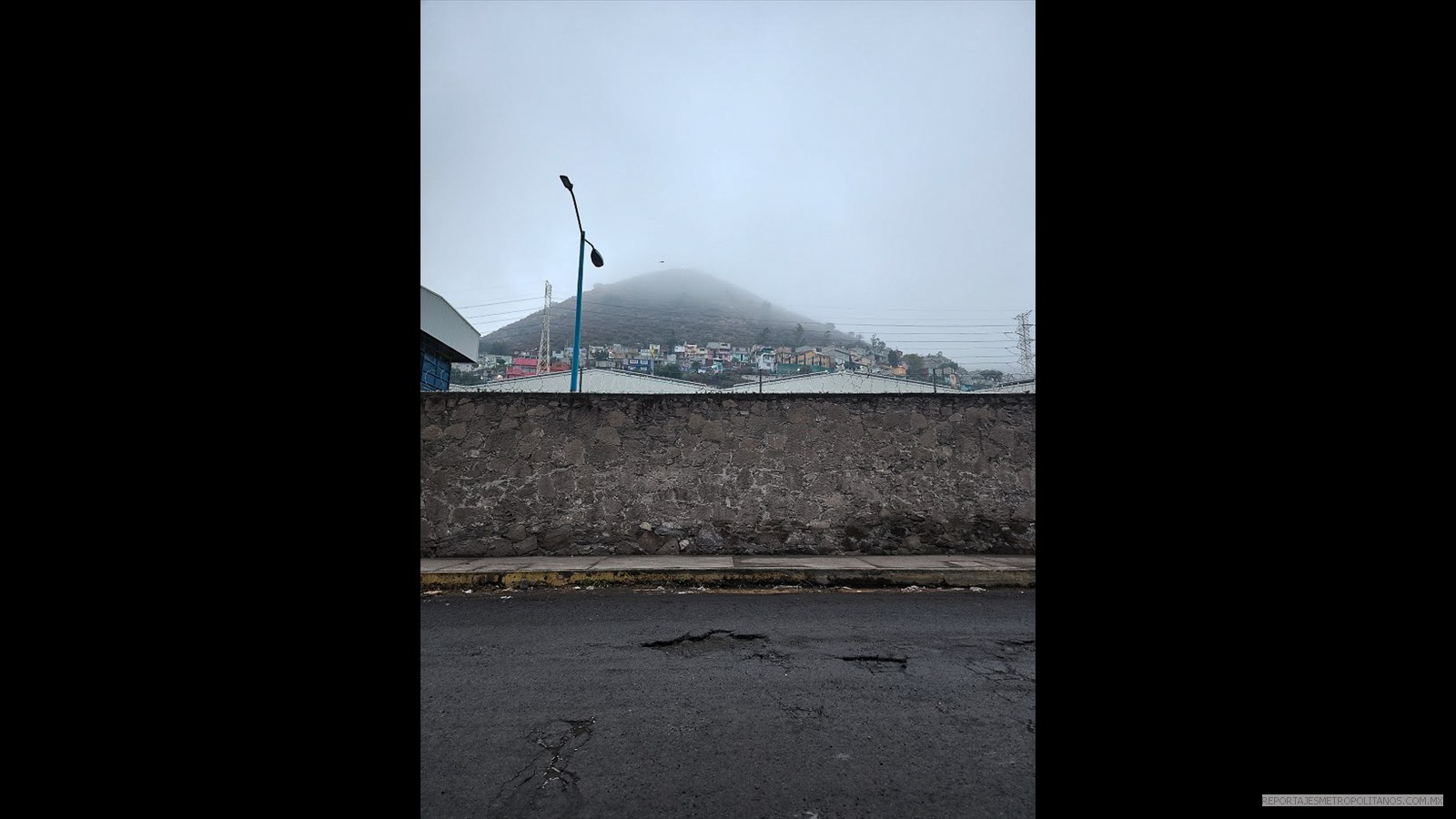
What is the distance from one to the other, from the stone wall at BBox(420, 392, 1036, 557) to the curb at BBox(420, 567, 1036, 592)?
111 centimetres

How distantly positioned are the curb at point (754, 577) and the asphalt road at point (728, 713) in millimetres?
1087

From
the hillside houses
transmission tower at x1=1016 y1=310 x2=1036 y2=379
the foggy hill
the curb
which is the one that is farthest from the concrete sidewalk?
the foggy hill

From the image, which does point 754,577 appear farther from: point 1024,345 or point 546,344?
point 546,344

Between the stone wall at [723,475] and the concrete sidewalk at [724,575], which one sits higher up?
the stone wall at [723,475]

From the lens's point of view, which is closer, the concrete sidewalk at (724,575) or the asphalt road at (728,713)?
the asphalt road at (728,713)

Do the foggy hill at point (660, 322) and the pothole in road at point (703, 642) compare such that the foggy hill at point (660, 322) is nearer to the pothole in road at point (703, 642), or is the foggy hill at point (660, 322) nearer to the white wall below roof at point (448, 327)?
the white wall below roof at point (448, 327)

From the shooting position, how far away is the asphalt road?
2107 millimetres

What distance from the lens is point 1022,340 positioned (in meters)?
15.2

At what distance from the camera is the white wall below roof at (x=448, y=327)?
16.5 meters

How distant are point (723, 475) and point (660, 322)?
83.5 metres

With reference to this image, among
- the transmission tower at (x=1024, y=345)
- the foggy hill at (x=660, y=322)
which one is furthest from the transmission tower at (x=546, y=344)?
the transmission tower at (x=1024, y=345)

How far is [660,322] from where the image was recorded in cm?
8912

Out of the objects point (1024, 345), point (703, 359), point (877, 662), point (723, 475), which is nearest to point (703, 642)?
point (877, 662)
